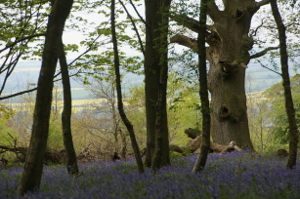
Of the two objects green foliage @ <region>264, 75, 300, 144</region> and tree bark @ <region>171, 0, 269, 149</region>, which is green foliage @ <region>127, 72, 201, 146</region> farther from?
tree bark @ <region>171, 0, 269, 149</region>

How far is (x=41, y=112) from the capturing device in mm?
5277

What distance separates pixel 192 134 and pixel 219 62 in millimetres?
3848

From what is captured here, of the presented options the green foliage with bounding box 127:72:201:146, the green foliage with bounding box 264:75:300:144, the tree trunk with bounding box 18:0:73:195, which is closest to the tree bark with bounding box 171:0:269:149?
the green foliage with bounding box 264:75:300:144

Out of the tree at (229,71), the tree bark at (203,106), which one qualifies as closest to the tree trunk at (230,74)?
the tree at (229,71)

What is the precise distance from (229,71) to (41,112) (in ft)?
33.5

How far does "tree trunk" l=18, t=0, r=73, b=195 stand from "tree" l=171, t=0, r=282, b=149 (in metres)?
8.53

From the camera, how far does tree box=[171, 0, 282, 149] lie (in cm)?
1360

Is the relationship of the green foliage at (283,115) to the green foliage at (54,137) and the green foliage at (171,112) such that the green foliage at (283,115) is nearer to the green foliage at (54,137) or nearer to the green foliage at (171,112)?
the green foliage at (171,112)

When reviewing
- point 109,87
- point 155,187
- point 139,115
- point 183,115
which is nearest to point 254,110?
point 183,115

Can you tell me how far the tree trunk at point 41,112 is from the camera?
526cm

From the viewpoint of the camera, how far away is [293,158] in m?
6.35

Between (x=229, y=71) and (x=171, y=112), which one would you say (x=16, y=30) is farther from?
(x=171, y=112)

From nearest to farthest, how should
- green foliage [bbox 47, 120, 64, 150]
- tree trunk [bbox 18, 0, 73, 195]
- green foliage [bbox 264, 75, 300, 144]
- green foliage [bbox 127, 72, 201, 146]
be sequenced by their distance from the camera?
1. tree trunk [bbox 18, 0, 73, 195]
2. green foliage [bbox 264, 75, 300, 144]
3. green foliage [bbox 47, 120, 64, 150]
4. green foliage [bbox 127, 72, 201, 146]

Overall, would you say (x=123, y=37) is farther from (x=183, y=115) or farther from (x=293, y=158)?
(x=183, y=115)
